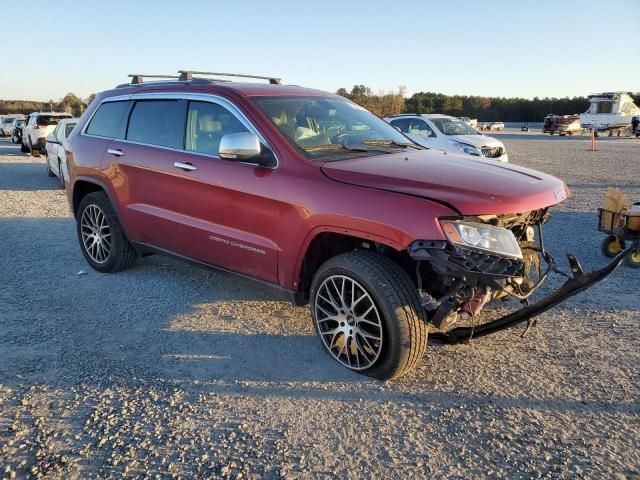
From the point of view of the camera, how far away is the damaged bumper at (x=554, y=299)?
10.4 ft

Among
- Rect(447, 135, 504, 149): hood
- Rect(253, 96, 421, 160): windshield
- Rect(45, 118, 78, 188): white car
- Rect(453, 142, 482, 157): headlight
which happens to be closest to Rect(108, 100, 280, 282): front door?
Rect(253, 96, 421, 160): windshield

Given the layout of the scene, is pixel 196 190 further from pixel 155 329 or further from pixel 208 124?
pixel 155 329

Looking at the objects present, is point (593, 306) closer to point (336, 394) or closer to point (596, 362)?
point (596, 362)

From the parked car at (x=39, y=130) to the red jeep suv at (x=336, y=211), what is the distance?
1666 cm

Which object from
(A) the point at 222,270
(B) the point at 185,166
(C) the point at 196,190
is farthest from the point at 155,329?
(B) the point at 185,166

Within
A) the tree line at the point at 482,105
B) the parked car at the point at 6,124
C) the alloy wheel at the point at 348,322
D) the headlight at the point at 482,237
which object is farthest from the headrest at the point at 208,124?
the tree line at the point at 482,105

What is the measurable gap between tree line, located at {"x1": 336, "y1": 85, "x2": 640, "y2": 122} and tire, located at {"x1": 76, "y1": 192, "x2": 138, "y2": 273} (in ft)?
222

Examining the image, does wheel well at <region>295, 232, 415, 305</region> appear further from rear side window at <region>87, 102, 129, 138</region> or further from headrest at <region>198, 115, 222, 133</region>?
rear side window at <region>87, 102, 129, 138</region>

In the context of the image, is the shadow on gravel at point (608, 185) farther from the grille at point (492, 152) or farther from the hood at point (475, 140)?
the hood at point (475, 140)

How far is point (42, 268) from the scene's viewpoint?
5.68 m

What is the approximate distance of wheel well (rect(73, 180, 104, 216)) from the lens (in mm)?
5487

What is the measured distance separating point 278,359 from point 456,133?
10.8 metres

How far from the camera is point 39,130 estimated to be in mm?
19344

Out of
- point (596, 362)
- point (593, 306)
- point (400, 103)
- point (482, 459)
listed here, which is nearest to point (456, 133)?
point (593, 306)
